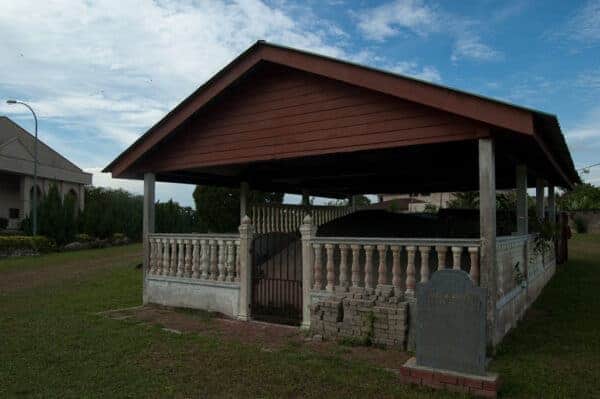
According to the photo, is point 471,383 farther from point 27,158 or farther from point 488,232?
point 27,158

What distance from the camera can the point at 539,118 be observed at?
19.4ft

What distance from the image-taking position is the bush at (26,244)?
74.5 ft

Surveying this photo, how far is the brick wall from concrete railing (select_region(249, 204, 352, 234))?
519 cm

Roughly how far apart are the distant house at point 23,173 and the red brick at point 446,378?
33374 mm

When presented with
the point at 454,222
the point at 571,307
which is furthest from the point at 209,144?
the point at 571,307

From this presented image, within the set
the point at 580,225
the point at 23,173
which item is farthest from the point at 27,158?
the point at 580,225

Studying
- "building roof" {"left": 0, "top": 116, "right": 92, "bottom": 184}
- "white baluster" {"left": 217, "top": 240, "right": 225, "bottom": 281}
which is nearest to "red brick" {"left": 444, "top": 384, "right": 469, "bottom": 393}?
"white baluster" {"left": 217, "top": 240, "right": 225, "bottom": 281}

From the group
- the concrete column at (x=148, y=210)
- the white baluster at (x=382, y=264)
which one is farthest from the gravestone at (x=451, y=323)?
the concrete column at (x=148, y=210)

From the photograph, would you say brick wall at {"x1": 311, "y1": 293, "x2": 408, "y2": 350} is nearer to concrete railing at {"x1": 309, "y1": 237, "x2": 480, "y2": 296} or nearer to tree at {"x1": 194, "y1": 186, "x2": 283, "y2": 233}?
concrete railing at {"x1": 309, "y1": 237, "x2": 480, "y2": 296}

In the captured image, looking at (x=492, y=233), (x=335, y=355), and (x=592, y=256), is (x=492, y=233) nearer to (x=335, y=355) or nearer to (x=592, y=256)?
(x=335, y=355)

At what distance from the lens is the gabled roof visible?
229 inches

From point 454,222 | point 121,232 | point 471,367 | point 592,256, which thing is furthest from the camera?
point 121,232

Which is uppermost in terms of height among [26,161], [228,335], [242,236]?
[26,161]

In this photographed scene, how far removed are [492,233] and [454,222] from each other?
6.09 m
